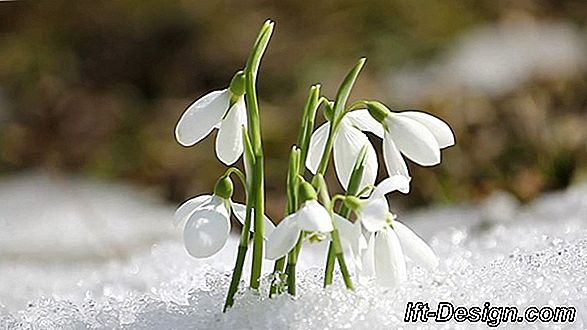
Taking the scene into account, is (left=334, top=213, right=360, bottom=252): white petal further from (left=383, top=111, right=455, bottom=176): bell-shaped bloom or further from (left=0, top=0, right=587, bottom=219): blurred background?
(left=0, top=0, right=587, bottom=219): blurred background

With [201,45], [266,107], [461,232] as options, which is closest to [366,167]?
[461,232]

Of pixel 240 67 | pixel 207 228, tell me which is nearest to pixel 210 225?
pixel 207 228

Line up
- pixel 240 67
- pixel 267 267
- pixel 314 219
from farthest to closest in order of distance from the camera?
pixel 240 67, pixel 267 267, pixel 314 219

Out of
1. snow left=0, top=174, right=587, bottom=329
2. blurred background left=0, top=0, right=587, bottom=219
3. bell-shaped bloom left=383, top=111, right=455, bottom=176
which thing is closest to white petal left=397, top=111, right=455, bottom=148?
bell-shaped bloom left=383, top=111, right=455, bottom=176

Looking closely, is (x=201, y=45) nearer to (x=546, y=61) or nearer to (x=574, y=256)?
(x=546, y=61)

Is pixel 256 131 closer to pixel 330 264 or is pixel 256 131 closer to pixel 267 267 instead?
pixel 330 264
